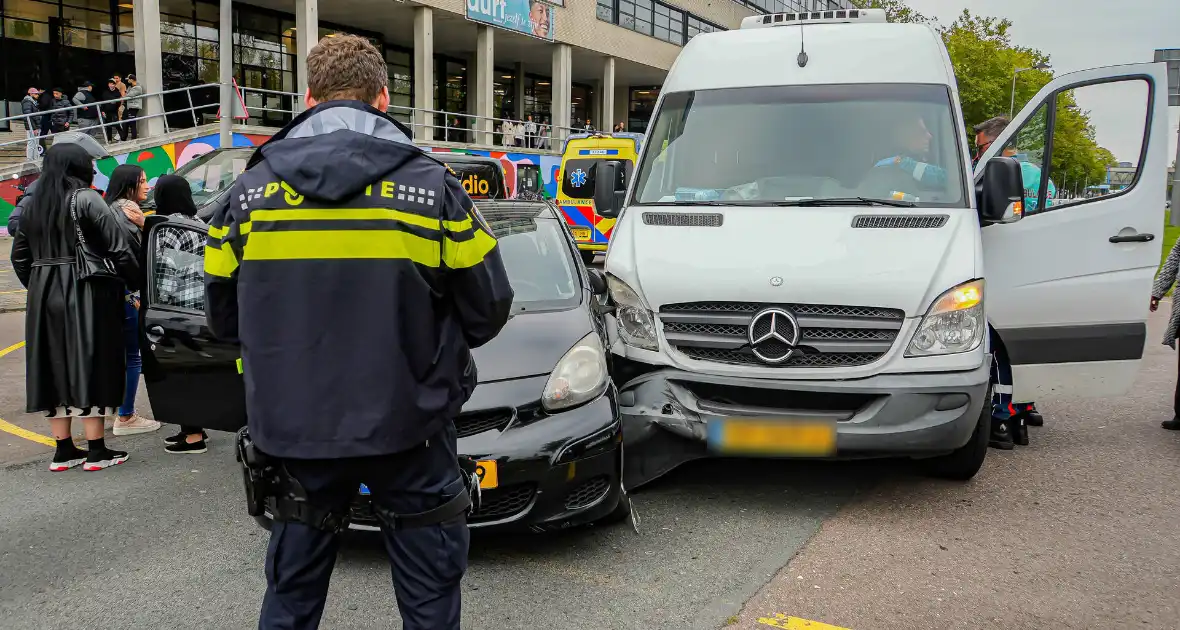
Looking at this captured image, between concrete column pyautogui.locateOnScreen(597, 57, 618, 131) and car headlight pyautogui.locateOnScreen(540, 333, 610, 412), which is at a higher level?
concrete column pyautogui.locateOnScreen(597, 57, 618, 131)

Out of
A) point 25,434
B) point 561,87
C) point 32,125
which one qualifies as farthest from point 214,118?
point 25,434

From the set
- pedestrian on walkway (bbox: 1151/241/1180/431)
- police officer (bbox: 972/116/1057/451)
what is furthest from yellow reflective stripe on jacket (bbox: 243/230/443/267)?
pedestrian on walkway (bbox: 1151/241/1180/431)

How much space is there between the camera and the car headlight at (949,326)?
4.34m

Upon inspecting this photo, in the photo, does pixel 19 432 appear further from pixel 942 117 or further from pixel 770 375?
pixel 942 117

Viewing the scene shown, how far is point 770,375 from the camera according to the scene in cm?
439

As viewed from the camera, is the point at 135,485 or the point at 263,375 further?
the point at 135,485

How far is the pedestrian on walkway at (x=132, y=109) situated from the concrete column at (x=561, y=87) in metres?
15.7

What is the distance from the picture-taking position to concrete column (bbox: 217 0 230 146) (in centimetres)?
1617

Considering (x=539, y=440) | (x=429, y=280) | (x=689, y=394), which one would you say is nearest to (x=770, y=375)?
(x=689, y=394)

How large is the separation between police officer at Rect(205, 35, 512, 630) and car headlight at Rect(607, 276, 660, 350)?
90.1 inches

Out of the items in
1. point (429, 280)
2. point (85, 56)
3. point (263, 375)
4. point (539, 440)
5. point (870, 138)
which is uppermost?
point (85, 56)

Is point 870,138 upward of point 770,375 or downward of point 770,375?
upward

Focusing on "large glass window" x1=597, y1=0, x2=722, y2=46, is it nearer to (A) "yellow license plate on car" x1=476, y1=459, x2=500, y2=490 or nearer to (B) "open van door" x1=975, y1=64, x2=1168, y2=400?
(B) "open van door" x1=975, y1=64, x2=1168, y2=400

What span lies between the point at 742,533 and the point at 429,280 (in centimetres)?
254
